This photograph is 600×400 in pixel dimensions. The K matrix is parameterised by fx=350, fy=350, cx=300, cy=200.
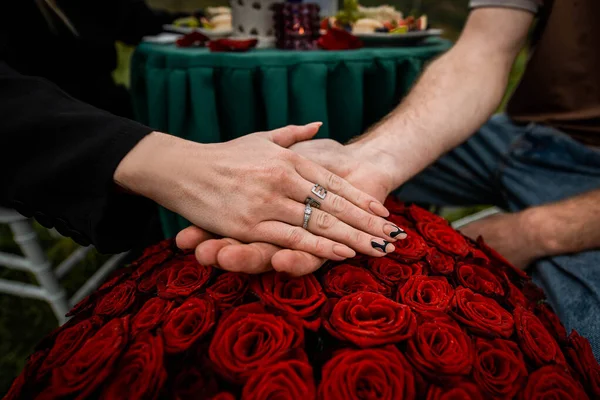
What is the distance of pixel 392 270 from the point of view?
536mm

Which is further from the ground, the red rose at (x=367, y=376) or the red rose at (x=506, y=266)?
the red rose at (x=367, y=376)

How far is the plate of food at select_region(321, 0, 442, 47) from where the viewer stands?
123 centimetres

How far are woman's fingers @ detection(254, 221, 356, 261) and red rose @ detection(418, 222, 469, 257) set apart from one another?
0.54ft

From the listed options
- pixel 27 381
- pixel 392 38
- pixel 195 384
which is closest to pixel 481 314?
pixel 195 384

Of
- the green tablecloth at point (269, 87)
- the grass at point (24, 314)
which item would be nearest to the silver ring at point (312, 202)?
the green tablecloth at point (269, 87)

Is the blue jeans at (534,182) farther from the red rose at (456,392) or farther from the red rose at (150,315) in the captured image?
the red rose at (150,315)

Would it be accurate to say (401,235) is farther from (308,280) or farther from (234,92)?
(234,92)

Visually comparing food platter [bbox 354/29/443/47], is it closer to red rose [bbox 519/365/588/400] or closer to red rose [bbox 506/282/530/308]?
red rose [bbox 506/282/530/308]

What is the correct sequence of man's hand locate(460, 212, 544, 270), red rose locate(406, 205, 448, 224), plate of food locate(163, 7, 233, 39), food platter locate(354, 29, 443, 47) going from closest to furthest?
red rose locate(406, 205, 448, 224) < man's hand locate(460, 212, 544, 270) < food platter locate(354, 29, 443, 47) < plate of food locate(163, 7, 233, 39)

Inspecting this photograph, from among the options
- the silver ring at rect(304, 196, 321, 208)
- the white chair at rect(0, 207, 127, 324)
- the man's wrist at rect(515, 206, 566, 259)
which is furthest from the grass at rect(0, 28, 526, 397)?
the man's wrist at rect(515, 206, 566, 259)

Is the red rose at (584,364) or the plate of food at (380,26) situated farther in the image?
the plate of food at (380,26)

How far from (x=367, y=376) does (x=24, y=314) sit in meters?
1.81

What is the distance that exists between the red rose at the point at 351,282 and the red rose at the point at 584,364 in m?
0.27

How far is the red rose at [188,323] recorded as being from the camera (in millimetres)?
423
